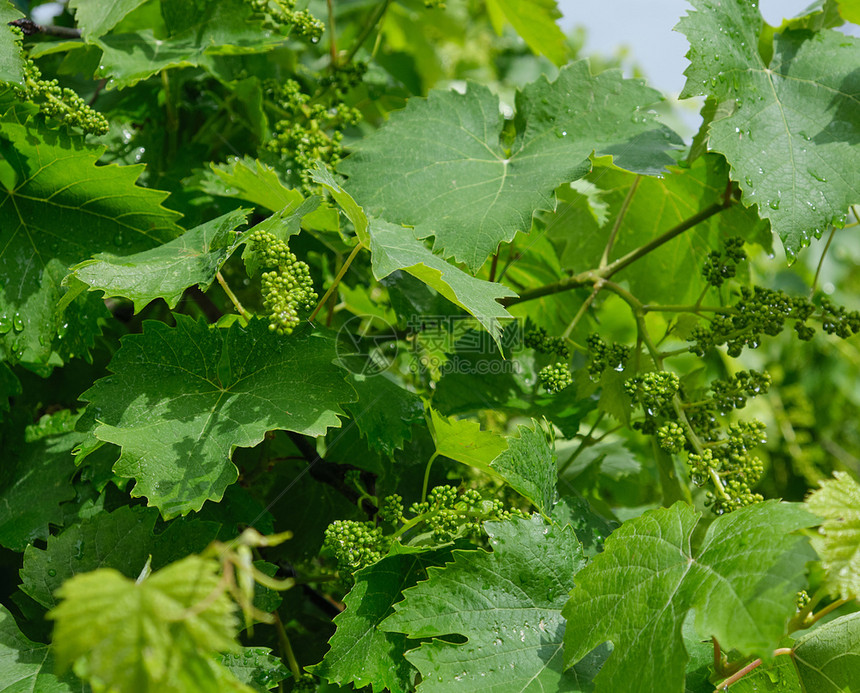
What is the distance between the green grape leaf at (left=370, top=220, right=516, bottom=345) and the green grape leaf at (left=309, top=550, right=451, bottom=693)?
1.48ft

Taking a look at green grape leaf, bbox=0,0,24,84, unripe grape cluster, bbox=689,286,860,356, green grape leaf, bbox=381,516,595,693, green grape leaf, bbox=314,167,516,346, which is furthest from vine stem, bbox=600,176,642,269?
green grape leaf, bbox=0,0,24,84

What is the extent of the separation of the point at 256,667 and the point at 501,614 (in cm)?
42

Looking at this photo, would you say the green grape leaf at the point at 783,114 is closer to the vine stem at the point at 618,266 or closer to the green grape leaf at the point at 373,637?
the vine stem at the point at 618,266

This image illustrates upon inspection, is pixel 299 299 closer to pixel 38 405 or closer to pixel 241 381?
pixel 241 381

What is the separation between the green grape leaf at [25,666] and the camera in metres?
1.09

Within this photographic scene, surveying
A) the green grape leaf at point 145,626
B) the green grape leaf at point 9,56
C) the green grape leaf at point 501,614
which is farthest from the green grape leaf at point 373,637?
the green grape leaf at point 9,56

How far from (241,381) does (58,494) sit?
0.44 metres

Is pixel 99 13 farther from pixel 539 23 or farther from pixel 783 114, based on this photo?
pixel 783 114

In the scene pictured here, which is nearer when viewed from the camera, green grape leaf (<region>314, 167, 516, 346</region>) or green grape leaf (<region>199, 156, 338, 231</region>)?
green grape leaf (<region>314, 167, 516, 346</region>)

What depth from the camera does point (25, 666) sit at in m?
1.14

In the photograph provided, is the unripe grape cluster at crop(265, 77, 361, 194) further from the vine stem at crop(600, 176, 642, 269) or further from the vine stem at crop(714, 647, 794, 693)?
the vine stem at crop(714, 647, 794, 693)

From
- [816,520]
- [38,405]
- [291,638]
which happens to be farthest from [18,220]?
[816,520]

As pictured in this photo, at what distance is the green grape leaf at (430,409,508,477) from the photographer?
134cm

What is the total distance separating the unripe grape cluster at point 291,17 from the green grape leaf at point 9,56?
1.73 feet
